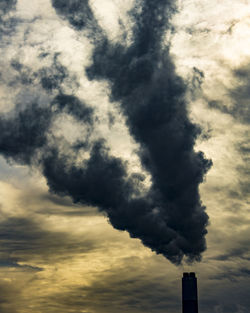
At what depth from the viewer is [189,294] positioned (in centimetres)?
16450

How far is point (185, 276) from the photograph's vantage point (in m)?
167

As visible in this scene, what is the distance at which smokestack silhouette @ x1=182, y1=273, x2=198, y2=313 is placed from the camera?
161875 mm

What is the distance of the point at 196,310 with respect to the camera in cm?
16175

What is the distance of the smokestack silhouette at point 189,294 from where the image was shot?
16188cm

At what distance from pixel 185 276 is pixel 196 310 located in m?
9.77
